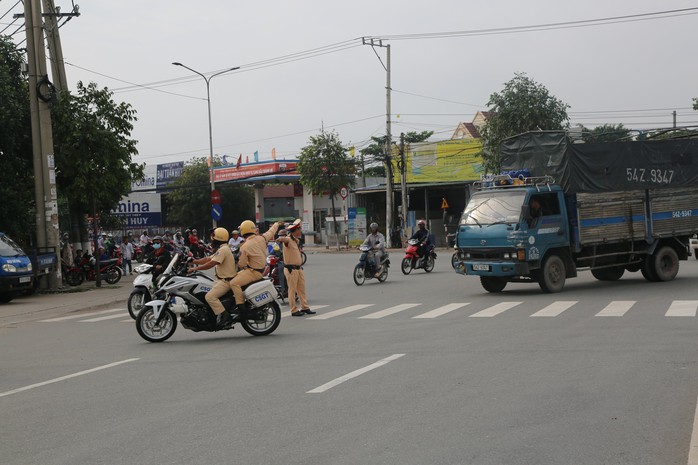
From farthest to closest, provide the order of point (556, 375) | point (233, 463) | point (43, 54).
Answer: point (43, 54)
point (556, 375)
point (233, 463)

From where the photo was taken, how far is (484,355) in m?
10.5

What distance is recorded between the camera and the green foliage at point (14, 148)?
26922 mm

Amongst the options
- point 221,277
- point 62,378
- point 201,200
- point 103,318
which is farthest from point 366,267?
point 201,200

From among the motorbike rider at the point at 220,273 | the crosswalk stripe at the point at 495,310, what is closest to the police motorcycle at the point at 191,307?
the motorbike rider at the point at 220,273

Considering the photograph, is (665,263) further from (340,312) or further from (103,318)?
(103,318)

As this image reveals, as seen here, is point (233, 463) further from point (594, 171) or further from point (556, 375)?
point (594, 171)

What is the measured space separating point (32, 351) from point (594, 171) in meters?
13.2

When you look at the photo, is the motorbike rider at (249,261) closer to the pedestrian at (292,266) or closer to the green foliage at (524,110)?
the pedestrian at (292,266)

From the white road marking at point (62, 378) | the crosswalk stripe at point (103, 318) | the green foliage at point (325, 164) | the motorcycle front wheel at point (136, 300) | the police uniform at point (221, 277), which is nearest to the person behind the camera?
the white road marking at point (62, 378)

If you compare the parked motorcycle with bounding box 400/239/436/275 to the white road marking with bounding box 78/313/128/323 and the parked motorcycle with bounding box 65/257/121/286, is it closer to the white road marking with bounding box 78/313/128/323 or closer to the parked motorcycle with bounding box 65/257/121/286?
the parked motorcycle with bounding box 65/257/121/286

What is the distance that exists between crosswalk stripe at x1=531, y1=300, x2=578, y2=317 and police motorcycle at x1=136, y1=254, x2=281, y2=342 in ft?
16.7

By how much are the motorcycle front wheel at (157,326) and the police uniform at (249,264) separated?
3.58 ft

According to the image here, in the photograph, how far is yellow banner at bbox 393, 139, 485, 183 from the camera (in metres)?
55.8

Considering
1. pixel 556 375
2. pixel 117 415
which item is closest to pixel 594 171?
pixel 556 375
